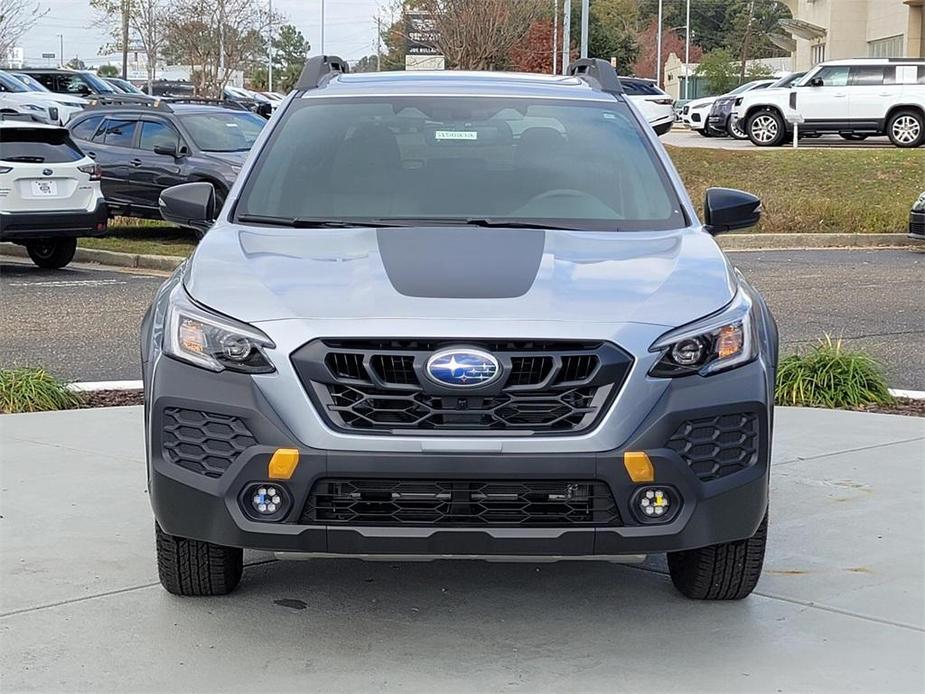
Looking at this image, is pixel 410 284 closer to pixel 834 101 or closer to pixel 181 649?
pixel 181 649

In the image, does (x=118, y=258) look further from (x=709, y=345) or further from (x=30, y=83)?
(x=30, y=83)

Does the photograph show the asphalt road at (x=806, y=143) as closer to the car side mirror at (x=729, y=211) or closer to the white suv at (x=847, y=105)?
the white suv at (x=847, y=105)

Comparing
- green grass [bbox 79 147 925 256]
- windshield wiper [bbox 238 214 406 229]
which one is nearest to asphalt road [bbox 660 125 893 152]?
green grass [bbox 79 147 925 256]

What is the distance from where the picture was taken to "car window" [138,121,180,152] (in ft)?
60.9

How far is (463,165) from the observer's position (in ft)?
17.4

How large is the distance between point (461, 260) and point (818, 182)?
1956 cm

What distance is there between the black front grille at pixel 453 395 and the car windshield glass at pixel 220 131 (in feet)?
48.4

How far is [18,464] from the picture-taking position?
6633mm

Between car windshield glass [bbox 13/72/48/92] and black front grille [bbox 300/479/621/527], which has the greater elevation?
car windshield glass [bbox 13/72/48/92]

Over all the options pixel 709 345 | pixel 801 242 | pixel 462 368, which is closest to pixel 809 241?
pixel 801 242

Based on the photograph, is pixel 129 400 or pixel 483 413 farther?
pixel 129 400

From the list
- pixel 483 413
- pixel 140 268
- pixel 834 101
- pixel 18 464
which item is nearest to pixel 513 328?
pixel 483 413

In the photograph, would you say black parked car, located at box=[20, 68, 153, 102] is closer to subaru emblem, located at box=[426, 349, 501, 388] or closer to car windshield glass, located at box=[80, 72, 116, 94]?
car windshield glass, located at box=[80, 72, 116, 94]

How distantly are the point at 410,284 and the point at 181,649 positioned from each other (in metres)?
1.31
